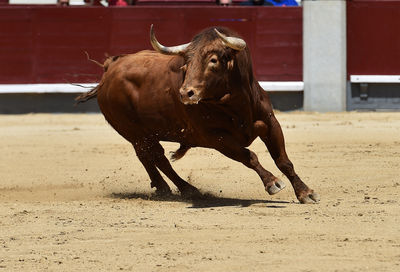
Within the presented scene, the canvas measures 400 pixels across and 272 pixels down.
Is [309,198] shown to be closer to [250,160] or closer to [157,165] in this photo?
[250,160]

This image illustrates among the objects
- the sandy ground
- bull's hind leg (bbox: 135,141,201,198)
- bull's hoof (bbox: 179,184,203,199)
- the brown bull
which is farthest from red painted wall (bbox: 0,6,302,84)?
bull's hoof (bbox: 179,184,203,199)

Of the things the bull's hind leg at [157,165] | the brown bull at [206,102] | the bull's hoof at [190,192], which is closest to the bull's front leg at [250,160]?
the brown bull at [206,102]

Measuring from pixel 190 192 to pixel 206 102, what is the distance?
0.89m

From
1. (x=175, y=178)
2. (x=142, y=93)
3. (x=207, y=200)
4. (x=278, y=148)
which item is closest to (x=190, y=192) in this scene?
(x=175, y=178)

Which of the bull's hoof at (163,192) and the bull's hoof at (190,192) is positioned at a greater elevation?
the bull's hoof at (190,192)

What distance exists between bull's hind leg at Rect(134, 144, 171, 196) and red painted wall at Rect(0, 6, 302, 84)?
17.7 feet

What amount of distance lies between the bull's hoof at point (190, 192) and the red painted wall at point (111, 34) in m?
5.69

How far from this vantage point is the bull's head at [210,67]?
5898 mm

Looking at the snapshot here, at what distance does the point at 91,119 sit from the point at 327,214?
682 centimetres

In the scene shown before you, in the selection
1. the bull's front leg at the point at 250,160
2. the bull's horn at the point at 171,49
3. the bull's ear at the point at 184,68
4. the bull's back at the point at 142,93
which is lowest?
the bull's front leg at the point at 250,160

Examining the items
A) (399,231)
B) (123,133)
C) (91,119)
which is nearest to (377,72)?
(91,119)

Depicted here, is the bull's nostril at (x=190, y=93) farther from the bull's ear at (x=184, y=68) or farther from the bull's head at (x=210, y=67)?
the bull's ear at (x=184, y=68)

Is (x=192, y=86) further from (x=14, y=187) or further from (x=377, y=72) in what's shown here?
(x=377, y=72)

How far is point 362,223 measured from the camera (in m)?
5.12
